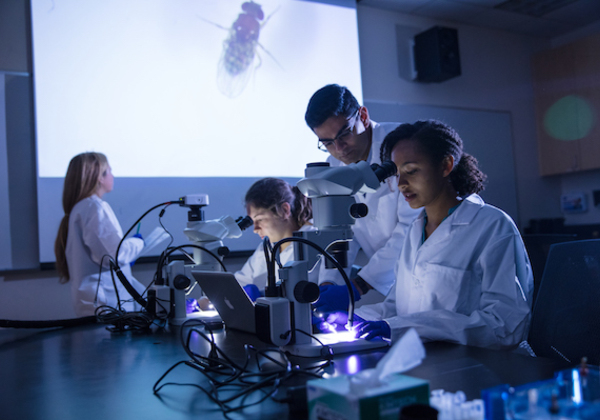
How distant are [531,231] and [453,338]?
3755 millimetres

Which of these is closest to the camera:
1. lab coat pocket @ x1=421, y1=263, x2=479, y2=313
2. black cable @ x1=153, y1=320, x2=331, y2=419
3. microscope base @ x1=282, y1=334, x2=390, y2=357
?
black cable @ x1=153, y1=320, x2=331, y2=419

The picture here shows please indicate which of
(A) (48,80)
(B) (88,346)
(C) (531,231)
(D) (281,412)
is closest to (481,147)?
(C) (531,231)

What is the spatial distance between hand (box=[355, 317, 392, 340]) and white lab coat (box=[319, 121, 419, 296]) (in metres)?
0.66

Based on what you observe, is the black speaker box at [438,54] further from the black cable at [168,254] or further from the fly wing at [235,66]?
the black cable at [168,254]

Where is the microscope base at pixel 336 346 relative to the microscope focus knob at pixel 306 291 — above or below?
below

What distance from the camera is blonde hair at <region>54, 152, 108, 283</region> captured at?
254 cm

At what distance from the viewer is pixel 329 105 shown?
1.83 meters

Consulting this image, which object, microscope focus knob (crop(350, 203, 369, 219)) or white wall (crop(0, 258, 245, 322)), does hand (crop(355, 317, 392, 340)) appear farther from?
white wall (crop(0, 258, 245, 322))

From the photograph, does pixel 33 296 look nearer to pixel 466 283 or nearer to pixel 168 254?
pixel 168 254

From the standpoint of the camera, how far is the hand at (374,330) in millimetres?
1066

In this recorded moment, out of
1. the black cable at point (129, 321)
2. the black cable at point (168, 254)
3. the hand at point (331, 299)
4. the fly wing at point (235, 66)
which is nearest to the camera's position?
the hand at point (331, 299)

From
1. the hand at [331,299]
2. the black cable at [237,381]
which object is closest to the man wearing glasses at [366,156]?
the hand at [331,299]

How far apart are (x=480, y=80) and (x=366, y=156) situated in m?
2.76

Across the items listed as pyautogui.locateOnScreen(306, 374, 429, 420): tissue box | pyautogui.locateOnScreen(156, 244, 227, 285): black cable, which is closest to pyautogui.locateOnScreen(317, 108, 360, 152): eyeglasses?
pyautogui.locateOnScreen(156, 244, 227, 285): black cable
